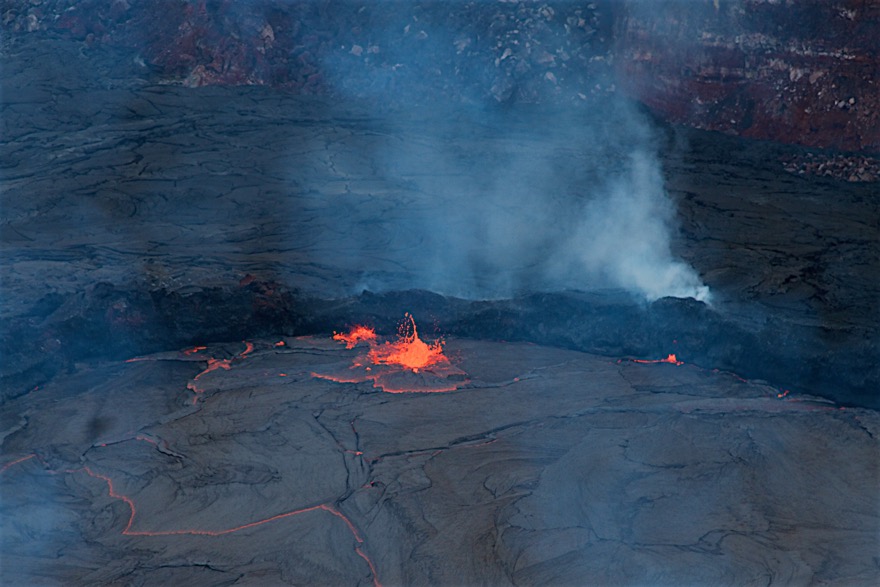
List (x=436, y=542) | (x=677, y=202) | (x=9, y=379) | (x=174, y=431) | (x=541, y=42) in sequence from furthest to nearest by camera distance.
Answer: (x=541, y=42)
(x=677, y=202)
(x=9, y=379)
(x=174, y=431)
(x=436, y=542)

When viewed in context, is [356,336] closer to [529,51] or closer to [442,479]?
[442,479]

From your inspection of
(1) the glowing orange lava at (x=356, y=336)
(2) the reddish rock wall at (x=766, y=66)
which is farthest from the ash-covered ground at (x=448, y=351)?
(2) the reddish rock wall at (x=766, y=66)

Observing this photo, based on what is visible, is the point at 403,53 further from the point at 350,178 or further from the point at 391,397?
the point at 391,397

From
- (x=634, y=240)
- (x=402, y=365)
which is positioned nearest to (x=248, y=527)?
(x=402, y=365)

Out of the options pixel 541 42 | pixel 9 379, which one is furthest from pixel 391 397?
pixel 541 42

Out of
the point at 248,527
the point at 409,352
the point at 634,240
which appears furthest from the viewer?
the point at 634,240

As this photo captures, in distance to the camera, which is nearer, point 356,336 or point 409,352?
point 409,352
